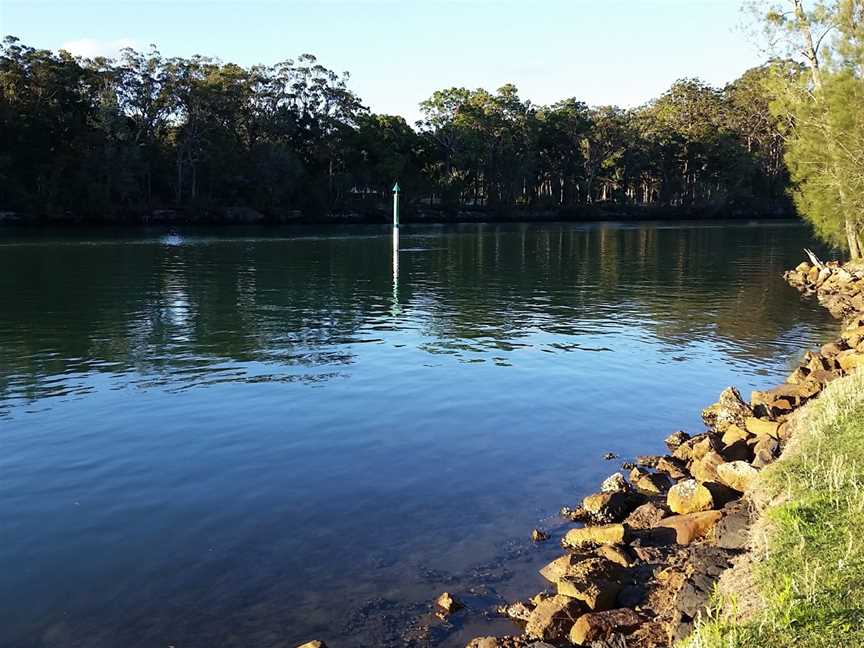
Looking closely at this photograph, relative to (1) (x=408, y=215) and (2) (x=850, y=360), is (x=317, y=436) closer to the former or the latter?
(2) (x=850, y=360)

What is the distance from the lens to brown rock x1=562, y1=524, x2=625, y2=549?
35.8ft

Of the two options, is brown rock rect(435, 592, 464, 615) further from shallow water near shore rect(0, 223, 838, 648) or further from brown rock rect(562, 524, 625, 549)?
brown rock rect(562, 524, 625, 549)

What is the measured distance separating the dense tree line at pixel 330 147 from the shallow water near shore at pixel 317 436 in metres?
63.8

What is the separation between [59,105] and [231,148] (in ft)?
73.7

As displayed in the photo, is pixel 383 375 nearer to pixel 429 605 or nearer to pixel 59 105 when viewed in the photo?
pixel 429 605

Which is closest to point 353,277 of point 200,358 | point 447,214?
point 200,358

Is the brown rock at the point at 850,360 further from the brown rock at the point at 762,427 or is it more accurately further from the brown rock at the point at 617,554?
the brown rock at the point at 617,554

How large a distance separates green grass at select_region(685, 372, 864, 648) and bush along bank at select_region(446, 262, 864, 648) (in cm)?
13

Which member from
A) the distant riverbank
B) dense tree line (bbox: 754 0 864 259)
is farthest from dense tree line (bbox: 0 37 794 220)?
dense tree line (bbox: 754 0 864 259)

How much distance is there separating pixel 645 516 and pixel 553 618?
12.2 ft

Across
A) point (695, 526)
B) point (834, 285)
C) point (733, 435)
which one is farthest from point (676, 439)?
point (834, 285)

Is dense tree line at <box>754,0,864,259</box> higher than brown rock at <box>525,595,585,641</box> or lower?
higher

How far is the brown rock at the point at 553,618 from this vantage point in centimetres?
853

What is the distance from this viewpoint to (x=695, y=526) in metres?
10.8
